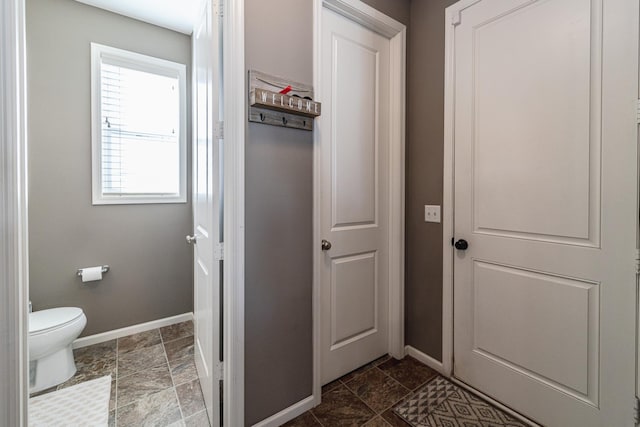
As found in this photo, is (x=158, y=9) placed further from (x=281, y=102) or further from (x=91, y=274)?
(x=91, y=274)

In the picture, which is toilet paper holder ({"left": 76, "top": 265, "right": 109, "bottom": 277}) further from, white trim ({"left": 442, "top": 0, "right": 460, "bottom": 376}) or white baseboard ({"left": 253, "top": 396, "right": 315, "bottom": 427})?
white trim ({"left": 442, "top": 0, "right": 460, "bottom": 376})

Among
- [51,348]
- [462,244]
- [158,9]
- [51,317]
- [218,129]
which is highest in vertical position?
[158,9]

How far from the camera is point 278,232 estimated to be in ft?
4.51

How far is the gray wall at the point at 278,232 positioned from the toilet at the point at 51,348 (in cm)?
138

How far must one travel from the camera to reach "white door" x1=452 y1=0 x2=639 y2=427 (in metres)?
1.14

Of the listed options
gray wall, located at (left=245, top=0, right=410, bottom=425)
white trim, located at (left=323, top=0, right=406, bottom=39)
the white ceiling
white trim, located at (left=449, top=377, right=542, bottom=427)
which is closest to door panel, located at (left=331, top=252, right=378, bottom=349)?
gray wall, located at (left=245, top=0, right=410, bottom=425)

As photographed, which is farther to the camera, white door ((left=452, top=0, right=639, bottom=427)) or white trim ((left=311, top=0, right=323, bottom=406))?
white trim ((left=311, top=0, right=323, bottom=406))

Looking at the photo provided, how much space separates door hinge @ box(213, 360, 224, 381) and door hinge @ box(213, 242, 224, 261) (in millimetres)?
510

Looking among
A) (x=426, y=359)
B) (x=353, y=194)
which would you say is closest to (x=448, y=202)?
(x=353, y=194)

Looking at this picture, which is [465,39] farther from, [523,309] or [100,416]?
A: [100,416]

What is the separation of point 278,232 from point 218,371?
74 cm

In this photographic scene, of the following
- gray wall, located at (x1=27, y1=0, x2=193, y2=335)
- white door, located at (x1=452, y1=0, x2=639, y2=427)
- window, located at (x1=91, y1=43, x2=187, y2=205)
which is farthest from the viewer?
window, located at (x1=91, y1=43, x2=187, y2=205)

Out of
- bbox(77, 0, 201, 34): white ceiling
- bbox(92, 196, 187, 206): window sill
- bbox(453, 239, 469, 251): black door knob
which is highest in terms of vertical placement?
bbox(77, 0, 201, 34): white ceiling

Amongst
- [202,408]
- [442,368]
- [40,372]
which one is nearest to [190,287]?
[40,372]
